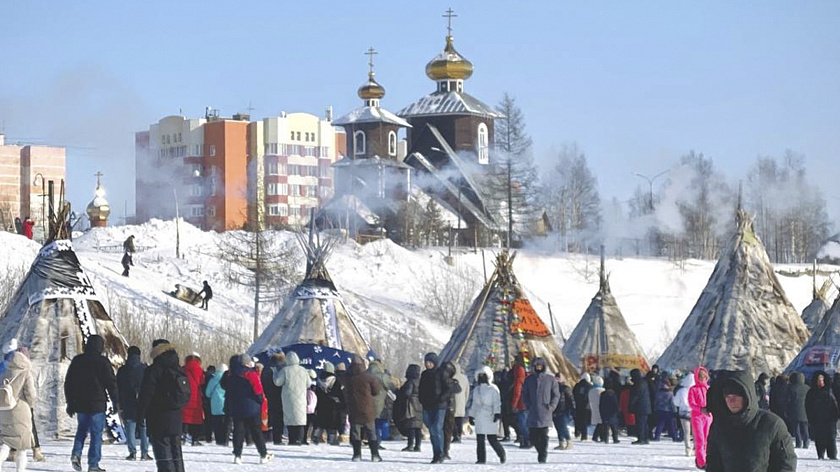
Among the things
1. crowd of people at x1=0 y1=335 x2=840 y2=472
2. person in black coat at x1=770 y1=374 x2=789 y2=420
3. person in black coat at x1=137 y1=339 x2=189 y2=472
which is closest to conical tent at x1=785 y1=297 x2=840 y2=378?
crowd of people at x1=0 y1=335 x2=840 y2=472

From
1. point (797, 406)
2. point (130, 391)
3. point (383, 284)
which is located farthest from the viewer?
point (383, 284)

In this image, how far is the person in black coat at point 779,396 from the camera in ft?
81.5

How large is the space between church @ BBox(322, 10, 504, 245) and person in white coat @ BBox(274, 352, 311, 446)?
61.5 m

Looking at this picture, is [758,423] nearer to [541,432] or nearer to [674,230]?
[541,432]

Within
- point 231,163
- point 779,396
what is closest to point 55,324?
point 779,396

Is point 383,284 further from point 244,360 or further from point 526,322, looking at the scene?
point 244,360

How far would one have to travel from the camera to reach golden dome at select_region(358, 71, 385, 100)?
9406cm

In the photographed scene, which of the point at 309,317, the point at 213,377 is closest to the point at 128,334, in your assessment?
the point at 309,317

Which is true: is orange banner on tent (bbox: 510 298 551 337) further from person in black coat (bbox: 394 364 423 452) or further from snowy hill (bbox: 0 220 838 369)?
snowy hill (bbox: 0 220 838 369)

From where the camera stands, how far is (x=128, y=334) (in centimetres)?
4591

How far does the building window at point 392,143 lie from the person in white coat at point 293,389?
70296 millimetres

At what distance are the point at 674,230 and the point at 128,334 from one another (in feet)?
152

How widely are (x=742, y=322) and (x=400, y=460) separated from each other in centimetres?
1557

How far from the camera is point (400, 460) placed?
835 inches
